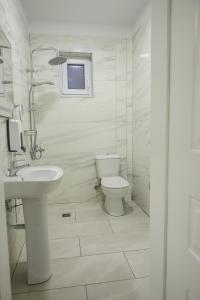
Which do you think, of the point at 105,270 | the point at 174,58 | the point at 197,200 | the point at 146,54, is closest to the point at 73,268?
the point at 105,270

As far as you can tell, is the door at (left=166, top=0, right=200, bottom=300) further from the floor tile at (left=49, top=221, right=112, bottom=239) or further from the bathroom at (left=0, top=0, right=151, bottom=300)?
the floor tile at (left=49, top=221, right=112, bottom=239)

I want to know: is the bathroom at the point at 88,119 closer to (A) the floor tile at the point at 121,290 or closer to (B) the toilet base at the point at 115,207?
(B) the toilet base at the point at 115,207

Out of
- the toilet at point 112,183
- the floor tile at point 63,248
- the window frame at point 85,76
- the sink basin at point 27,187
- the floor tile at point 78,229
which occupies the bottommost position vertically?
the floor tile at point 78,229

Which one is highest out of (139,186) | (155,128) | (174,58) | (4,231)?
(174,58)

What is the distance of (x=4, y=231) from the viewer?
843mm

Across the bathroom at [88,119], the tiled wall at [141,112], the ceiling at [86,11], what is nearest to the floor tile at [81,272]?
the bathroom at [88,119]

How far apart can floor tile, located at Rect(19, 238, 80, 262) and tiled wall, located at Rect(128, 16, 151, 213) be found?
1089mm

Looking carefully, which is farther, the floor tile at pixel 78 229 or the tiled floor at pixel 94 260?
the floor tile at pixel 78 229

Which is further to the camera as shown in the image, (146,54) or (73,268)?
(146,54)

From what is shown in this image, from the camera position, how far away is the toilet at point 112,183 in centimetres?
254

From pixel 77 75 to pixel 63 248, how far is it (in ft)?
7.66

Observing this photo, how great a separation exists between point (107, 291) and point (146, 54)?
Result: 246 cm

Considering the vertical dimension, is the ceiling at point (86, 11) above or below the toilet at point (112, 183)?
above

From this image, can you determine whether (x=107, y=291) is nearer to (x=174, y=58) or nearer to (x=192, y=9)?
(x=174, y=58)
